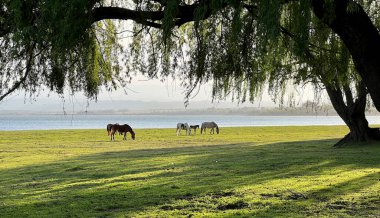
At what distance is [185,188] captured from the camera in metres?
10.6

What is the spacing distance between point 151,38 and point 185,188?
4.57 m

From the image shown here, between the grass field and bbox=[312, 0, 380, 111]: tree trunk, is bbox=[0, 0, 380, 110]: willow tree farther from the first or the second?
the grass field

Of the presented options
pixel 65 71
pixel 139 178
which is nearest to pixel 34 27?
pixel 65 71

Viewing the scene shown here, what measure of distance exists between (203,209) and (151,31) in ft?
9.88

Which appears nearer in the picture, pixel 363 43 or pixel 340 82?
pixel 363 43

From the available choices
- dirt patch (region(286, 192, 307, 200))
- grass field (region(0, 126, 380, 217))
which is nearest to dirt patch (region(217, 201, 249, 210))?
grass field (region(0, 126, 380, 217))

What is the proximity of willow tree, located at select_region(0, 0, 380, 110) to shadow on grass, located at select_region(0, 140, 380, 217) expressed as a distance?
2.59m

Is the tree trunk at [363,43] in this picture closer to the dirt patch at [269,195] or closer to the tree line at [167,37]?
the tree line at [167,37]

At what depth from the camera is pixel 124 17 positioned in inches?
248

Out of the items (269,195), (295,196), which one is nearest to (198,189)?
(269,195)

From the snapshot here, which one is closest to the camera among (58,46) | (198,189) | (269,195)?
(58,46)

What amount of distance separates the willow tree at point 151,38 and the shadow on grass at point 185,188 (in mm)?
2586

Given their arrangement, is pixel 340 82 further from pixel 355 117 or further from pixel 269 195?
pixel 355 117

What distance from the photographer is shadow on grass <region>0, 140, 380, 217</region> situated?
331 inches
